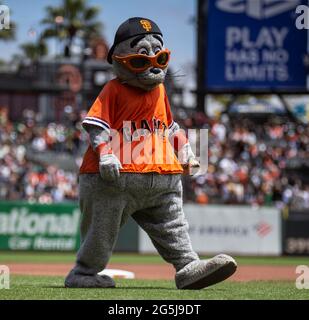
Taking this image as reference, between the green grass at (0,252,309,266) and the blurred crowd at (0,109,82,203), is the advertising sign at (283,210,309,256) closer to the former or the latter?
the green grass at (0,252,309,266)

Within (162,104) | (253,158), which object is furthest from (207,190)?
(162,104)

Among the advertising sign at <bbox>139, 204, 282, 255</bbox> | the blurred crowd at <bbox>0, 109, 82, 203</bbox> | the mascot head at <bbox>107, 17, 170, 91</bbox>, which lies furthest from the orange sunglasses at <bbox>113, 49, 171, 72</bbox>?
the blurred crowd at <bbox>0, 109, 82, 203</bbox>

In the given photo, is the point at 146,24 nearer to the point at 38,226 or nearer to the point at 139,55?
the point at 139,55

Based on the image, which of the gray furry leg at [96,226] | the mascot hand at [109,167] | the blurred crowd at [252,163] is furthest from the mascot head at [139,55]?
the blurred crowd at [252,163]

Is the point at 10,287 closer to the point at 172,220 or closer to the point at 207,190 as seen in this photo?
the point at 172,220

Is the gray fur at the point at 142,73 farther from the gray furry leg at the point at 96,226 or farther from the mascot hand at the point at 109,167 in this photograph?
the gray furry leg at the point at 96,226

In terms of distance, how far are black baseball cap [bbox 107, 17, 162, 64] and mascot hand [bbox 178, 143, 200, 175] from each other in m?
1.03

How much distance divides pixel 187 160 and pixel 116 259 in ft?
31.5

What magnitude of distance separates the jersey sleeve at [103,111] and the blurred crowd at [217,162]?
42.0ft

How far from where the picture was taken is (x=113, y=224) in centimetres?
730

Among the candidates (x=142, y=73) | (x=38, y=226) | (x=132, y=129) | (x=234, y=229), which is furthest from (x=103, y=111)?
(x=234, y=229)

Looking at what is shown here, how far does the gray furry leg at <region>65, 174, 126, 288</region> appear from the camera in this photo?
286 inches

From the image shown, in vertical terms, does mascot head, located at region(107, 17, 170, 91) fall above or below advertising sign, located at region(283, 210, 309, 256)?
above

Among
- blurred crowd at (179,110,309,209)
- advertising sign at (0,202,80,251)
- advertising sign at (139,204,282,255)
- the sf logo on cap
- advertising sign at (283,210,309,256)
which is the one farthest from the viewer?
blurred crowd at (179,110,309,209)
